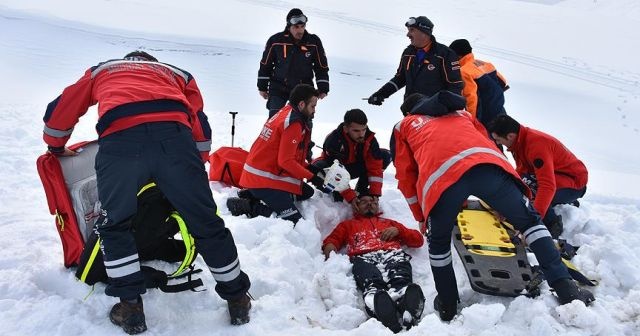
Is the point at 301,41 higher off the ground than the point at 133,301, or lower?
higher

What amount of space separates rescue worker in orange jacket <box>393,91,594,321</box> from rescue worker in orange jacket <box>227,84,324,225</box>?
116 centimetres

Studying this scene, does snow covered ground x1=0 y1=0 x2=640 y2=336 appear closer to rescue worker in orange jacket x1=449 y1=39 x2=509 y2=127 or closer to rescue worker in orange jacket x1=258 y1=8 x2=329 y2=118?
rescue worker in orange jacket x1=258 y1=8 x2=329 y2=118

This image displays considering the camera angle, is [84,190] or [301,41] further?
[301,41]

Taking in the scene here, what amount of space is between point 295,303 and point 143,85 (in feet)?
4.60

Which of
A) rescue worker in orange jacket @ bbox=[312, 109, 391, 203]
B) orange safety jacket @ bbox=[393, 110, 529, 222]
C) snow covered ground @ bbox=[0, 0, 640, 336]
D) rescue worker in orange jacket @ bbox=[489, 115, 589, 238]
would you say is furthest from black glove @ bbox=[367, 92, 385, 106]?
orange safety jacket @ bbox=[393, 110, 529, 222]

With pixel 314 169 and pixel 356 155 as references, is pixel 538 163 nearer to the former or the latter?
pixel 356 155

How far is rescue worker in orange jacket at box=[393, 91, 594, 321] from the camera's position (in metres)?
2.77

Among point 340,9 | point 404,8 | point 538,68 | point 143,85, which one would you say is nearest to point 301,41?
point 143,85

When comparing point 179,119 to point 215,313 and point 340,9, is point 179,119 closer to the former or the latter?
point 215,313

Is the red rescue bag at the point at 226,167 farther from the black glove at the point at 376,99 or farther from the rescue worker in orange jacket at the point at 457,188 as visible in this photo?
the rescue worker in orange jacket at the point at 457,188

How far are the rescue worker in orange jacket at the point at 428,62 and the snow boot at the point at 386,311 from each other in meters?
2.26

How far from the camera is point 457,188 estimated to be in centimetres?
276

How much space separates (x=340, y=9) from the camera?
20156 mm

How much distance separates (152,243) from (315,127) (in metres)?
4.08
